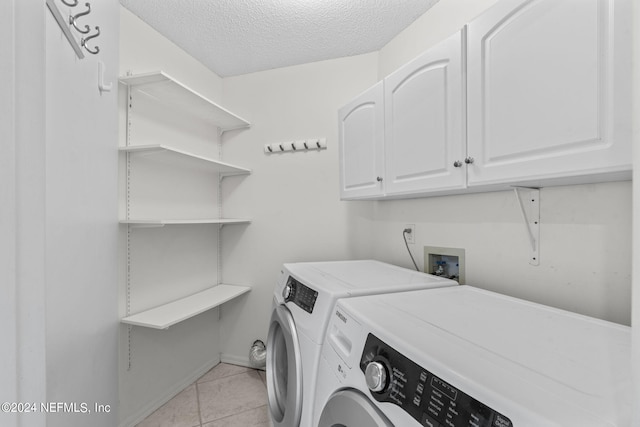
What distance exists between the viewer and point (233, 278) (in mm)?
2650

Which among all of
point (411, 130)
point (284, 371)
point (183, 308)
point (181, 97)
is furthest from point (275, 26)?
point (284, 371)

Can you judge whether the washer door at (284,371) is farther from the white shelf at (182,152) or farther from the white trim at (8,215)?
the white shelf at (182,152)

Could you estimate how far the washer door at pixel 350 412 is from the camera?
659 mm

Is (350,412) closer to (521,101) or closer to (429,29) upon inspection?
(521,101)

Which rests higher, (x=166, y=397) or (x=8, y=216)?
A: (x=8, y=216)

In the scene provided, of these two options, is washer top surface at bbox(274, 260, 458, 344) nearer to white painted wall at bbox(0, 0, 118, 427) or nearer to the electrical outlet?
the electrical outlet

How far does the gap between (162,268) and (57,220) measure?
32.6 inches

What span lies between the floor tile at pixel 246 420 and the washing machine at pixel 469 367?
1173 millimetres

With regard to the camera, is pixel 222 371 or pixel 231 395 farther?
pixel 222 371

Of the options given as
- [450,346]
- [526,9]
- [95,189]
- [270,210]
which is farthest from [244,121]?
[450,346]

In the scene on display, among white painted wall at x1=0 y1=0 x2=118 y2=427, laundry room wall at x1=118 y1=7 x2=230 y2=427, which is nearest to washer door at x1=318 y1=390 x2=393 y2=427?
white painted wall at x1=0 y1=0 x2=118 y2=427

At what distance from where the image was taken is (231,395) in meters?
2.14

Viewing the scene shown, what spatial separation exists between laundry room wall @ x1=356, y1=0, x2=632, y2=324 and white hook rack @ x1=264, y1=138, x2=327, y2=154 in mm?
847

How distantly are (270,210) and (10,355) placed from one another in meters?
2.22
